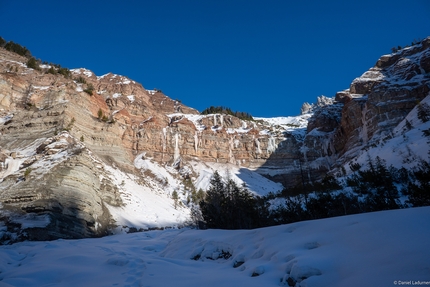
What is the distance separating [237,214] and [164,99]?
222 ft

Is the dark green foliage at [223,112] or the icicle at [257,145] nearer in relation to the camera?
the icicle at [257,145]

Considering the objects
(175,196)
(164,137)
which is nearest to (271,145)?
(164,137)

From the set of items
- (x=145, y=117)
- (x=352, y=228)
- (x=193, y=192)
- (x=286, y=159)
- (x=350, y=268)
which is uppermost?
(x=145, y=117)

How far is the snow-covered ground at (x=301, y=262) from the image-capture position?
2692 mm

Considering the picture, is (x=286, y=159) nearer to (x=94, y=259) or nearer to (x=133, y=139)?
(x=133, y=139)

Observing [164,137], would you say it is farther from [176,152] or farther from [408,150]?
[408,150]

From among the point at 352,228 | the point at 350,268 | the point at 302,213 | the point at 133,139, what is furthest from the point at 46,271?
the point at 133,139

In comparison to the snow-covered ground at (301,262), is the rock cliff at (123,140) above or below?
above

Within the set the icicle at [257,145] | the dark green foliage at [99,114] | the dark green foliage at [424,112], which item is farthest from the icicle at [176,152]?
the dark green foliage at [424,112]

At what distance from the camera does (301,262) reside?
141 inches

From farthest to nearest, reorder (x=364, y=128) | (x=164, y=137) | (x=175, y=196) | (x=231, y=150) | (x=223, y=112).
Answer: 1. (x=223, y=112)
2. (x=231, y=150)
3. (x=164, y=137)
4. (x=364, y=128)
5. (x=175, y=196)

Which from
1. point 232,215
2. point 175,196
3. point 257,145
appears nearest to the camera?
point 232,215

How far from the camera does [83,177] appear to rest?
69.8ft

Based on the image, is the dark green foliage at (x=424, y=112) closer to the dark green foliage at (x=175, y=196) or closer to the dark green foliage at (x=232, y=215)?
the dark green foliage at (x=232, y=215)
